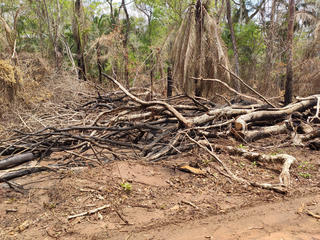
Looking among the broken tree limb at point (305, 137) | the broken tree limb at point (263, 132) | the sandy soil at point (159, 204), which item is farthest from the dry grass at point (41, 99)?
the broken tree limb at point (305, 137)

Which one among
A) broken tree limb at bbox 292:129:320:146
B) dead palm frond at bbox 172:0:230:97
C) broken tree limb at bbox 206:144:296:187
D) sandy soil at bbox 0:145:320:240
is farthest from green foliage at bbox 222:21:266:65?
Answer: sandy soil at bbox 0:145:320:240

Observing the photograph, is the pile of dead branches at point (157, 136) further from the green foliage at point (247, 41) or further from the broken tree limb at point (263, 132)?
the green foliage at point (247, 41)

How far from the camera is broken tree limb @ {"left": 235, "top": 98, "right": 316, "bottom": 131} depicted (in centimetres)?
513

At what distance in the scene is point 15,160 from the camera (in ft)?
12.8

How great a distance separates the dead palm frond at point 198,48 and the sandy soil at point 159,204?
15.7 ft

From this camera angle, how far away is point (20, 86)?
766 cm

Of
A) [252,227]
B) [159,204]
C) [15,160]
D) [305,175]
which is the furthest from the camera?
[15,160]

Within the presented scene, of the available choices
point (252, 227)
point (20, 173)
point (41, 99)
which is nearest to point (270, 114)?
point (252, 227)

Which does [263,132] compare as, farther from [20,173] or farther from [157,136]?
[20,173]

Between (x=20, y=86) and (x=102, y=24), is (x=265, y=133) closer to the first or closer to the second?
(x=20, y=86)

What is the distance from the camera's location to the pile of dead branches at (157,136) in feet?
13.1

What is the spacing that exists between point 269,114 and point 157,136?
2892mm

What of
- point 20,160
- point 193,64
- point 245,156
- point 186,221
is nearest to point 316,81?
point 193,64

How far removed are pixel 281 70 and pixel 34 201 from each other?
15.8m
